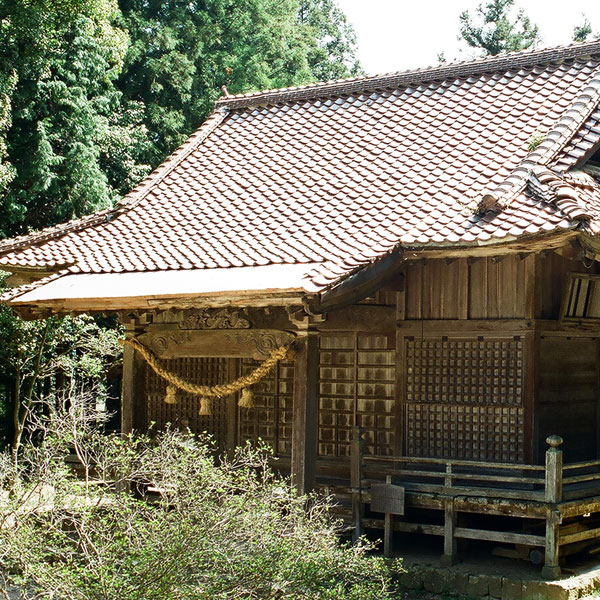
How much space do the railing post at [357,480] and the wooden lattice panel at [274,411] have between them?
199 cm

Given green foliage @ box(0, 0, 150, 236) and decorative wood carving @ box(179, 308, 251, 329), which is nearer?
decorative wood carving @ box(179, 308, 251, 329)

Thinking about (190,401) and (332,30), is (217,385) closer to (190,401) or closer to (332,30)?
(190,401)

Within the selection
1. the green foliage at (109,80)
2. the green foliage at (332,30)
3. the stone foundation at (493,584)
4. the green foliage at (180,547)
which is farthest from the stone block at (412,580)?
the green foliage at (332,30)

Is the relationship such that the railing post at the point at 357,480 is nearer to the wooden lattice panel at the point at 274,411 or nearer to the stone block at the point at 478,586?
the stone block at the point at 478,586

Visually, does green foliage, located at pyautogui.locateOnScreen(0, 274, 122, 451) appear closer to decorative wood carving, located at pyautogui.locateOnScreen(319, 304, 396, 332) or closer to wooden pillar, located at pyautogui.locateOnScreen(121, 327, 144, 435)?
wooden pillar, located at pyautogui.locateOnScreen(121, 327, 144, 435)

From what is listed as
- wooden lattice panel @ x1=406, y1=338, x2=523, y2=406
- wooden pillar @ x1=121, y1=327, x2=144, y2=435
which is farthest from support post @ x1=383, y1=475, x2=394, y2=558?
wooden pillar @ x1=121, y1=327, x2=144, y2=435

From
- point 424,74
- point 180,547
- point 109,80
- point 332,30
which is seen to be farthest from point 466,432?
point 332,30

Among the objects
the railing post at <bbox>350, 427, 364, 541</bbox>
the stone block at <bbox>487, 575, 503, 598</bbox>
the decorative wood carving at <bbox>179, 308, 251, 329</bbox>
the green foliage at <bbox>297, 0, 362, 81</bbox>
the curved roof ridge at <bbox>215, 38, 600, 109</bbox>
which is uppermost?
the green foliage at <bbox>297, 0, 362, 81</bbox>

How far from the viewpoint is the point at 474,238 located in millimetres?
9906

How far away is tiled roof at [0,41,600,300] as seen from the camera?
418 inches

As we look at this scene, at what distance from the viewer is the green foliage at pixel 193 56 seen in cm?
2656

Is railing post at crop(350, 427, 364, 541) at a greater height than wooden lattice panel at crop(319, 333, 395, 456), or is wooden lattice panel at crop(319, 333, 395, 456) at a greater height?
wooden lattice panel at crop(319, 333, 395, 456)

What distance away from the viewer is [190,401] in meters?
13.9

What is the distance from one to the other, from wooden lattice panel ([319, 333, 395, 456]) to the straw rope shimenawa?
0.93 m
